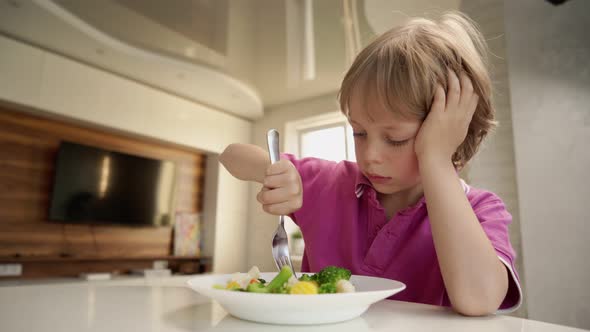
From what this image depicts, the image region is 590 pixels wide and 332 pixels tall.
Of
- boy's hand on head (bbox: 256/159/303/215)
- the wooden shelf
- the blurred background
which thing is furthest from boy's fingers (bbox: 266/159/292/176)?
the wooden shelf

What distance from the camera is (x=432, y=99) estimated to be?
0.60 meters

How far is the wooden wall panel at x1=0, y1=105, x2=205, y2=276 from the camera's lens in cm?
294

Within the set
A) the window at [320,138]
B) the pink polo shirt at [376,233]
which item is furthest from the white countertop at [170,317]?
the window at [320,138]

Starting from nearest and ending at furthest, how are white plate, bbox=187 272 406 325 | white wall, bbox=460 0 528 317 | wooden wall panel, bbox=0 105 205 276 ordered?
1. white plate, bbox=187 272 406 325
2. white wall, bbox=460 0 528 317
3. wooden wall panel, bbox=0 105 205 276

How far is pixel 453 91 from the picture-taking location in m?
0.57

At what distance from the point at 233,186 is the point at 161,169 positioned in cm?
90

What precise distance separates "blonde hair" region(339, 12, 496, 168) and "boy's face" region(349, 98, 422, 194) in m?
0.02

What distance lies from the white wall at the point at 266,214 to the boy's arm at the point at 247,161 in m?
3.38

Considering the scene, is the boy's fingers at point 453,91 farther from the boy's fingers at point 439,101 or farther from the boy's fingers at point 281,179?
the boy's fingers at point 281,179

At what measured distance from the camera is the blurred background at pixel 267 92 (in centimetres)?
135

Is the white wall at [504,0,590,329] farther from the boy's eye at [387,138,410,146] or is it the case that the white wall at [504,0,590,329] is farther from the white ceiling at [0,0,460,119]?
the boy's eye at [387,138,410,146]

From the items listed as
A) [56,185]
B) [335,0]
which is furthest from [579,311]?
[56,185]

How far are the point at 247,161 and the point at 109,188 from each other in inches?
120

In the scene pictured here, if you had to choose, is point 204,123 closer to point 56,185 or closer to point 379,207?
point 56,185
